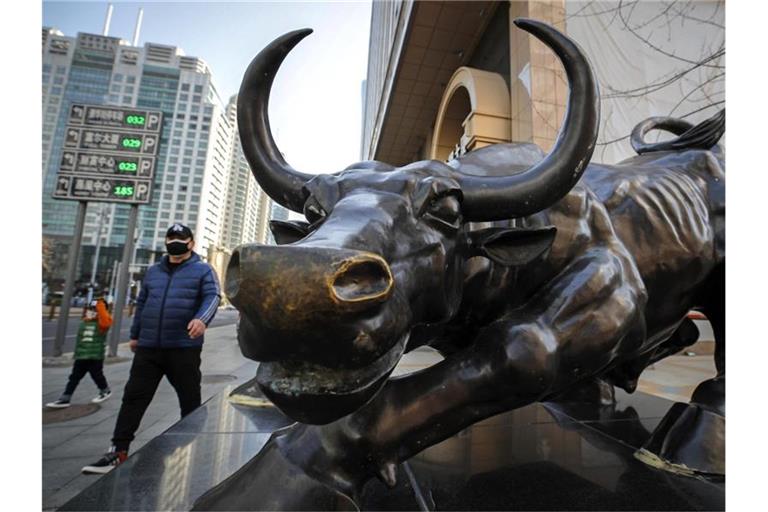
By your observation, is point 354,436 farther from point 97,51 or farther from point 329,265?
point 97,51

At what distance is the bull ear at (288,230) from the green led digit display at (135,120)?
35.1ft

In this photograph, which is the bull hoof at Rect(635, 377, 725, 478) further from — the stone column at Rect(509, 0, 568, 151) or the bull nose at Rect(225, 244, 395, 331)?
the stone column at Rect(509, 0, 568, 151)

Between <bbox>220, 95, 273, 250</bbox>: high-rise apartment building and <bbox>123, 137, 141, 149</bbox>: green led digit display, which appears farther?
<bbox>220, 95, 273, 250</bbox>: high-rise apartment building

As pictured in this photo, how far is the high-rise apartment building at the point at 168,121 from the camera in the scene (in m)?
86.0

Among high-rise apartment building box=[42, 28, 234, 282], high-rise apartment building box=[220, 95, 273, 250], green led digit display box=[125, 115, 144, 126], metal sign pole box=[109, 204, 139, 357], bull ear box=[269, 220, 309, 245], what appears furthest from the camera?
high-rise apartment building box=[220, 95, 273, 250]

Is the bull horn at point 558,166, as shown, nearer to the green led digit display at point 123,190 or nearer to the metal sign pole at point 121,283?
the metal sign pole at point 121,283

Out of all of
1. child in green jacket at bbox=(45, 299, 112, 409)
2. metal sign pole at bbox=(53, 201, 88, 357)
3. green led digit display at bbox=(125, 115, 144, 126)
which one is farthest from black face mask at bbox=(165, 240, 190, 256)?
green led digit display at bbox=(125, 115, 144, 126)

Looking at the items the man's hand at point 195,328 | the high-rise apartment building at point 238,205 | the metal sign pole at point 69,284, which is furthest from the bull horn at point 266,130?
the high-rise apartment building at point 238,205

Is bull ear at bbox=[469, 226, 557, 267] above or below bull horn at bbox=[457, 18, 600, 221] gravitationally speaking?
below

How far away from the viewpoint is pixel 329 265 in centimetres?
85

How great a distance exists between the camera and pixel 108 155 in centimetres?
991

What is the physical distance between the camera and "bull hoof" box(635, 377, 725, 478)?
5.91 feet

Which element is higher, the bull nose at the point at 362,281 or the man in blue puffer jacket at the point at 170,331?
the bull nose at the point at 362,281

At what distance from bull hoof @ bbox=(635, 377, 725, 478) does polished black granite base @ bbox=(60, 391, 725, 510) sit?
0.21ft
